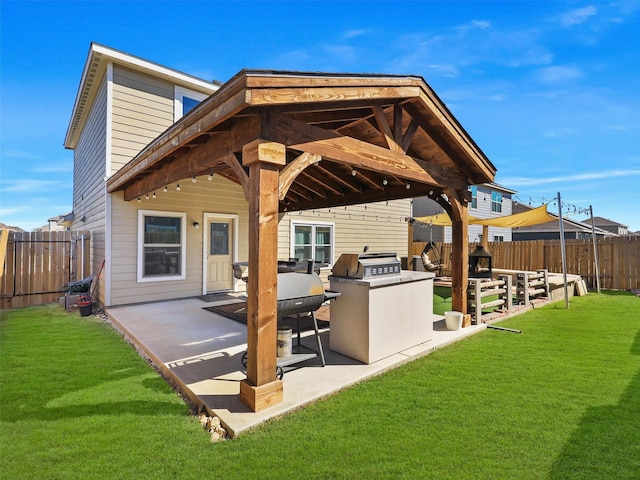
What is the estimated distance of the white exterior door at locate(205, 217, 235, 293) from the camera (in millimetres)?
7906

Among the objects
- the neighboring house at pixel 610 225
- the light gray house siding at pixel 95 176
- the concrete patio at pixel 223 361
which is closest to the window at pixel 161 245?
the light gray house siding at pixel 95 176

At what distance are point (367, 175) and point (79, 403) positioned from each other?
5.18 metres

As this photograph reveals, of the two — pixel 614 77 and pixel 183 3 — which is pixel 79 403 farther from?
pixel 614 77

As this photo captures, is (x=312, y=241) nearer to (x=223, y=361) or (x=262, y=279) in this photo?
(x=223, y=361)

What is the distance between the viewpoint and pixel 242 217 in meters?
8.40

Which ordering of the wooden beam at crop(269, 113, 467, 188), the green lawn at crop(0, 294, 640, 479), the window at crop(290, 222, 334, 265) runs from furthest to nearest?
the window at crop(290, 222, 334, 265) < the wooden beam at crop(269, 113, 467, 188) < the green lawn at crop(0, 294, 640, 479)

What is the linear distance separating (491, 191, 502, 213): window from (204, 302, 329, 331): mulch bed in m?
17.8

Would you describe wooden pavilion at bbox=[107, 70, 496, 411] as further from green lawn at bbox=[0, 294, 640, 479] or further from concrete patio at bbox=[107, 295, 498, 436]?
green lawn at bbox=[0, 294, 640, 479]

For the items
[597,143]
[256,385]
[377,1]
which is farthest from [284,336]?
[597,143]

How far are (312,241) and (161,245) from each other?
4.36 m

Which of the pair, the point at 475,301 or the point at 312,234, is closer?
the point at 475,301

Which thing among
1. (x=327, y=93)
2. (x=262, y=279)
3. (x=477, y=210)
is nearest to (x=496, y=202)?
(x=477, y=210)

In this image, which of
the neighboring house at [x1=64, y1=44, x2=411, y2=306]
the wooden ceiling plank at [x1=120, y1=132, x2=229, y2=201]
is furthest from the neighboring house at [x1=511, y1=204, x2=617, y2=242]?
the wooden ceiling plank at [x1=120, y1=132, x2=229, y2=201]

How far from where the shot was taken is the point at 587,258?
1018 cm
